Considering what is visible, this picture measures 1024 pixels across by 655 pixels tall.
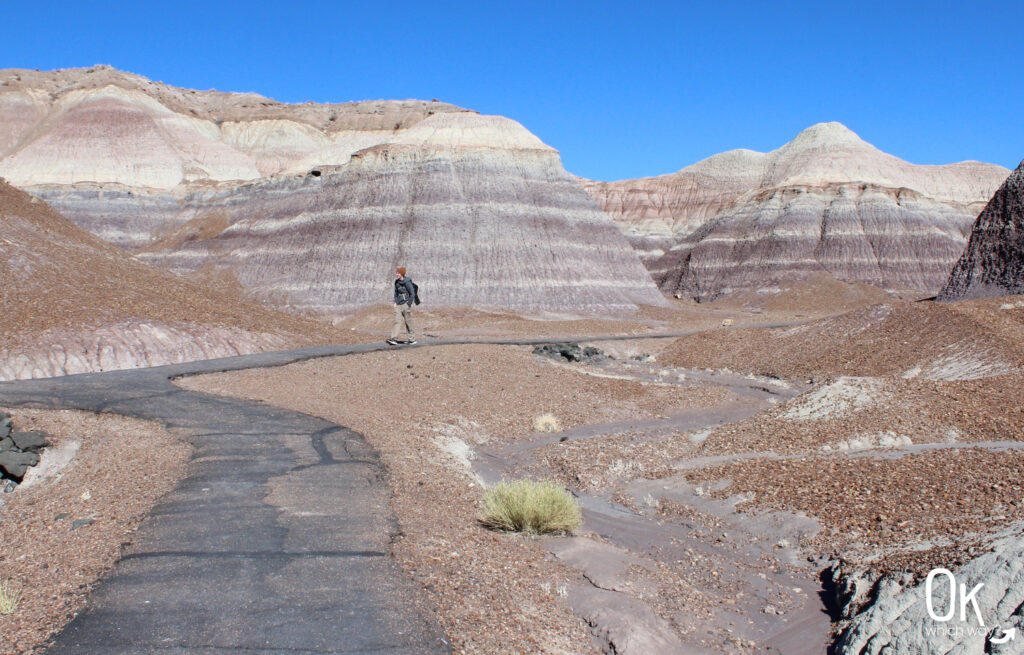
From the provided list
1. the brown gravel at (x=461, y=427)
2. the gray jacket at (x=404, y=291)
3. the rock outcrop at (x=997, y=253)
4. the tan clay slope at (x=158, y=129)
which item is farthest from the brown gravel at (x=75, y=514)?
the tan clay slope at (x=158, y=129)

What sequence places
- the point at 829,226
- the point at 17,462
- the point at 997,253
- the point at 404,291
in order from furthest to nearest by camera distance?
the point at 829,226, the point at 997,253, the point at 404,291, the point at 17,462

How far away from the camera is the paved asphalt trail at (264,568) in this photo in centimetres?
474

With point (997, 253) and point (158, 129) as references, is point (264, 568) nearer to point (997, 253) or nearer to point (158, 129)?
point (997, 253)

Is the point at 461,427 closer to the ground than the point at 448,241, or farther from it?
closer to the ground

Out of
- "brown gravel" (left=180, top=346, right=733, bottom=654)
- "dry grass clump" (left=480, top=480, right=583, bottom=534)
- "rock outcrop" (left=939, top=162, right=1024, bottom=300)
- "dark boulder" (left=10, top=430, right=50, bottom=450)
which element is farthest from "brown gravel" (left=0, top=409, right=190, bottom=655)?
"rock outcrop" (left=939, top=162, right=1024, bottom=300)

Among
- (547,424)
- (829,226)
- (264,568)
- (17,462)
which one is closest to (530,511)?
(264,568)

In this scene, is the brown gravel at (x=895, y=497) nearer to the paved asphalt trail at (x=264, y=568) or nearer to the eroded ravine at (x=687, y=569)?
the eroded ravine at (x=687, y=569)

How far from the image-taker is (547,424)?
50.8ft

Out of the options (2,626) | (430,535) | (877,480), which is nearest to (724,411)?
(877,480)

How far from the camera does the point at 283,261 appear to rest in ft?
180

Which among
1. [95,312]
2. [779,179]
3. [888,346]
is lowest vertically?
[888,346]

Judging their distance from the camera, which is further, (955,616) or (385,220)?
(385,220)

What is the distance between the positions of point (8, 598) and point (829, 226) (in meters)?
75.9

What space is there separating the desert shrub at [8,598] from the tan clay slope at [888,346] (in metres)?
19.0
